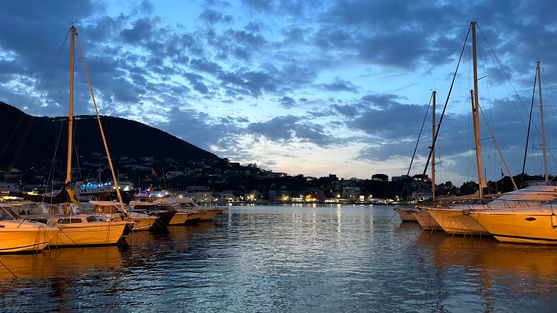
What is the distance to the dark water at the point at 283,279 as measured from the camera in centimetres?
1567

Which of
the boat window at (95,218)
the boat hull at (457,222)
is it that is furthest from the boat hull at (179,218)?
the boat hull at (457,222)

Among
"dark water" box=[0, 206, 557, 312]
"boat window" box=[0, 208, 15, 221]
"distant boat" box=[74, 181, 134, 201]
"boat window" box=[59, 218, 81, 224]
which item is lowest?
"dark water" box=[0, 206, 557, 312]

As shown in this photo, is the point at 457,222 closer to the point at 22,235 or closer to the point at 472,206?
the point at 472,206

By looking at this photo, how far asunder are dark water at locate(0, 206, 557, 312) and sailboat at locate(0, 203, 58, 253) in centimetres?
65

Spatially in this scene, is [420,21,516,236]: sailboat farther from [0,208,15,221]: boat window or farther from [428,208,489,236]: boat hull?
[0,208,15,221]: boat window

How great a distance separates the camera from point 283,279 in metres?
20.5

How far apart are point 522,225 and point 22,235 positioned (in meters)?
28.8

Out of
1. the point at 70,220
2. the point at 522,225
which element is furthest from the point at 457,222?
the point at 70,220

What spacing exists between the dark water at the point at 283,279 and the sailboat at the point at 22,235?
2.15 feet

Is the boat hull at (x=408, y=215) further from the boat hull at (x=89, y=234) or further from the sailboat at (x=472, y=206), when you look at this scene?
the boat hull at (x=89, y=234)

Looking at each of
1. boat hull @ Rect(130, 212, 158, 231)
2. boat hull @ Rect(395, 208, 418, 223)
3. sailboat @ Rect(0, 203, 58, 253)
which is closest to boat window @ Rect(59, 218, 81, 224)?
sailboat @ Rect(0, 203, 58, 253)

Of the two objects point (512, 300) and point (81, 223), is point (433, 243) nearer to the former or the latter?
point (512, 300)

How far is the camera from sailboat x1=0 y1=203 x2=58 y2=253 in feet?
86.2

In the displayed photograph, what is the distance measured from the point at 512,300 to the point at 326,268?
9.15 meters
